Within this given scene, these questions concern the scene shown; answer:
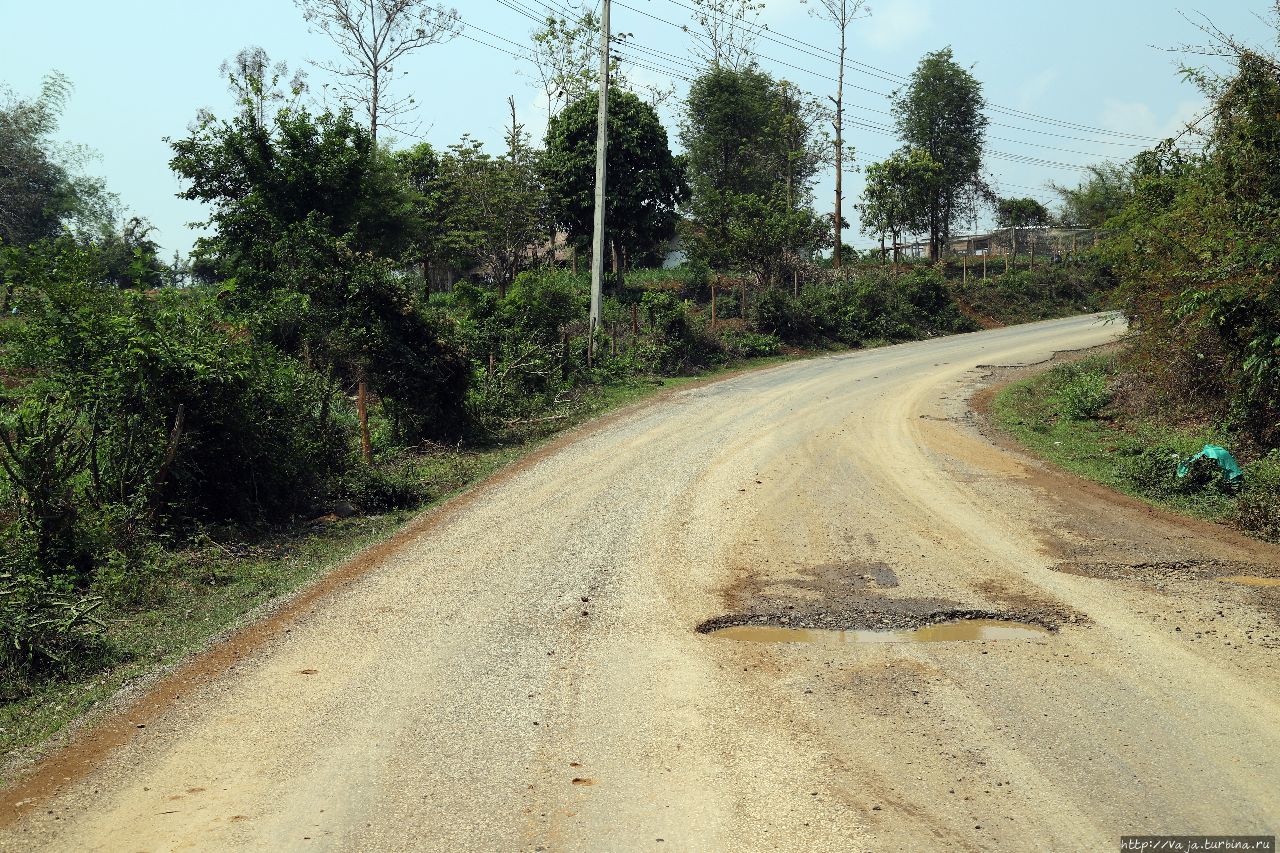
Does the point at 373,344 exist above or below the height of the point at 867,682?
above

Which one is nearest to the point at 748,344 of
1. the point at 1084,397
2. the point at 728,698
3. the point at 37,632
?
the point at 1084,397

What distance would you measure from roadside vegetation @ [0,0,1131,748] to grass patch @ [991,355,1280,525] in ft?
28.9

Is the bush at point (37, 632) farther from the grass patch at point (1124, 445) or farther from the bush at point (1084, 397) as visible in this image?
the bush at point (1084, 397)

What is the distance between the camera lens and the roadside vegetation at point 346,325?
998 centimetres

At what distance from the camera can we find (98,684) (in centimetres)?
734

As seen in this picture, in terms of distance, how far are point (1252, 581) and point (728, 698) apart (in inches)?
229

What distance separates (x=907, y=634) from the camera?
809 cm

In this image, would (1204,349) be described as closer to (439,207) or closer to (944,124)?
(439,207)

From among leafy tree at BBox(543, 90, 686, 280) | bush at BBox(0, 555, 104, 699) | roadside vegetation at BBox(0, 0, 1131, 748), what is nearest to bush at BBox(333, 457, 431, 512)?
roadside vegetation at BBox(0, 0, 1131, 748)

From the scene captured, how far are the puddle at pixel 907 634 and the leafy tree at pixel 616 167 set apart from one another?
30.6 meters

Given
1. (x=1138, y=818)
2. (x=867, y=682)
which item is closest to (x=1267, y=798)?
(x=1138, y=818)

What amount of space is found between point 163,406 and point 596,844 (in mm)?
9060

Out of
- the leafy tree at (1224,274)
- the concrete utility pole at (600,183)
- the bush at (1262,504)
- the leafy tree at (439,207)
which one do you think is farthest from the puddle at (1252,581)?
the leafy tree at (439,207)

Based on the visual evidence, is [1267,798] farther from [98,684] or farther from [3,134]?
[3,134]
